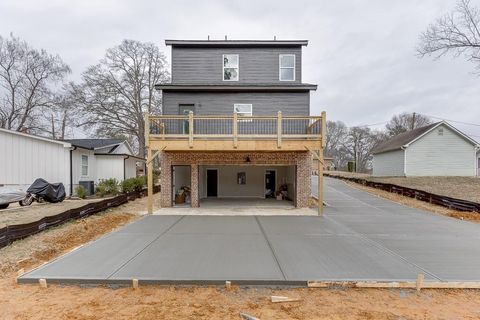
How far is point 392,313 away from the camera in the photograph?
11.8 feet

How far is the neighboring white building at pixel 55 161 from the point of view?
43.8 ft

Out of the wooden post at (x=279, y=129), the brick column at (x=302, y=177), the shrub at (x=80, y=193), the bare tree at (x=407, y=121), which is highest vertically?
the bare tree at (x=407, y=121)

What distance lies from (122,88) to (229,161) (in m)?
20.7

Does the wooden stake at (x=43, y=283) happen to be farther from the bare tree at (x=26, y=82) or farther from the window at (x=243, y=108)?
the bare tree at (x=26, y=82)

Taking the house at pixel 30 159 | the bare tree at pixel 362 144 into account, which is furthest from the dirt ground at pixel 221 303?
the bare tree at pixel 362 144

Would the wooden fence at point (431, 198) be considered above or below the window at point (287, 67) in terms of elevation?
below

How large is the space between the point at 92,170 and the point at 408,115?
53650mm

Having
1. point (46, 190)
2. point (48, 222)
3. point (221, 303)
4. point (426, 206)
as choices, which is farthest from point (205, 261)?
point (426, 206)

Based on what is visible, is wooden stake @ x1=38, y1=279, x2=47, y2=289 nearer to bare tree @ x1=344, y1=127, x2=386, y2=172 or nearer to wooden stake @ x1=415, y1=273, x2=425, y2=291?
wooden stake @ x1=415, y1=273, x2=425, y2=291

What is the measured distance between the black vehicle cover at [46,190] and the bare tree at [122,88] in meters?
16.5

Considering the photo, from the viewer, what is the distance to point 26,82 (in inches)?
1085

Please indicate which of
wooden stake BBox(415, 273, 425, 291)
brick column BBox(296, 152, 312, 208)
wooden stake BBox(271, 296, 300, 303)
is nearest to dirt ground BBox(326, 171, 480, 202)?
brick column BBox(296, 152, 312, 208)

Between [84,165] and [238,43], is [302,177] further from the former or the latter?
[84,165]

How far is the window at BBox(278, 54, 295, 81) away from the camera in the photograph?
14734 millimetres
